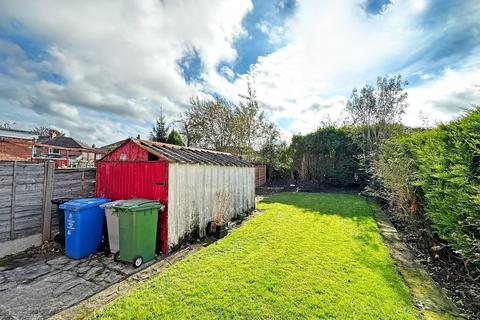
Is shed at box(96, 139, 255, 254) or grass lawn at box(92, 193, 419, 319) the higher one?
shed at box(96, 139, 255, 254)

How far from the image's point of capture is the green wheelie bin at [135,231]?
450cm

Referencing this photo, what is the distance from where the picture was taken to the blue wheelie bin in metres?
4.79

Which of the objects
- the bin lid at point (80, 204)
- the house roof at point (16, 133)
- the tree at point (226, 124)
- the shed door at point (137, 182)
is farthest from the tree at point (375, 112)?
the house roof at point (16, 133)

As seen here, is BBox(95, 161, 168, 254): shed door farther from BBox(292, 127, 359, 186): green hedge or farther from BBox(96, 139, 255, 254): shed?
BBox(292, 127, 359, 186): green hedge

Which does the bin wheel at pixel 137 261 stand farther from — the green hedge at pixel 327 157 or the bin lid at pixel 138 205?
the green hedge at pixel 327 157

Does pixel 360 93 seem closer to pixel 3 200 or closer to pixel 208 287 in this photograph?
pixel 208 287

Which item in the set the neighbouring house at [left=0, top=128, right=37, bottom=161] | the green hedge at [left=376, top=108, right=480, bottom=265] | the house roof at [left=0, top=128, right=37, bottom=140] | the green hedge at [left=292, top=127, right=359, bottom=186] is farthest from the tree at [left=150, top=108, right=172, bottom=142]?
the green hedge at [left=376, top=108, right=480, bottom=265]

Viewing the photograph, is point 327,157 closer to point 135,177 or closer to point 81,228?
point 135,177

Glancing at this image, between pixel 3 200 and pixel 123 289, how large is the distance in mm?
3755

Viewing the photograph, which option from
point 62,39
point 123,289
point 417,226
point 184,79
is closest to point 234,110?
point 184,79

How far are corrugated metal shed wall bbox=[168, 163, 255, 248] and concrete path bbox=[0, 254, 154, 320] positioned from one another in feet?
4.16

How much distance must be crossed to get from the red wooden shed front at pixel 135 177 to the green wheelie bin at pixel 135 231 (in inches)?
17.0

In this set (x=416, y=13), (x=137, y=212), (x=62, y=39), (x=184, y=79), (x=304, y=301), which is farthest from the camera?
(x=184, y=79)

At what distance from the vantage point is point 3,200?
4766 millimetres
